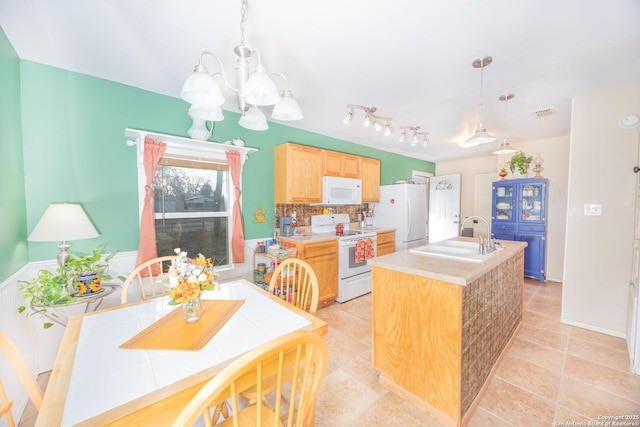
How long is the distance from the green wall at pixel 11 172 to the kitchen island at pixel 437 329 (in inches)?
95.0

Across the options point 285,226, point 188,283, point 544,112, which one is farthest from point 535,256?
point 188,283

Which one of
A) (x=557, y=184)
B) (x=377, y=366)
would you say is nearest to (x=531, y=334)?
(x=377, y=366)

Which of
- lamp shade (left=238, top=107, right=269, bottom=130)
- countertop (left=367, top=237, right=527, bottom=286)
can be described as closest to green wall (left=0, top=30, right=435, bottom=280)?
lamp shade (left=238, top=107, right=269, bottom=130)

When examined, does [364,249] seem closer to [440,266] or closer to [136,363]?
[440,266]

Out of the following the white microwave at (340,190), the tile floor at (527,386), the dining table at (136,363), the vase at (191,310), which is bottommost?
the tile floor at (527,386)

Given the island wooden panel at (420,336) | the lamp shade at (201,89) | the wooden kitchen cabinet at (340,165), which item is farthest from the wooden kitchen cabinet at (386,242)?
the lamp shade at (201,89)

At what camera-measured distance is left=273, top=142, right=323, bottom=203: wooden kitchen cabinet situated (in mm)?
3189

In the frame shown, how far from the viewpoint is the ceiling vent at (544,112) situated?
9.67ft

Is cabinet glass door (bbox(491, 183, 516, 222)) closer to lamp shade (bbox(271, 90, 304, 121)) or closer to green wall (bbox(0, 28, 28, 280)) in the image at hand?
lamp shade (bbox(271, 90, 304, 121))

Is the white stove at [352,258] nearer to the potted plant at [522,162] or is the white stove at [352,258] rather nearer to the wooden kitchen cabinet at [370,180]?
the wooden kitchen cabinet at [370,180]

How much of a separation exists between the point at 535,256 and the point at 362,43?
4.36 metres

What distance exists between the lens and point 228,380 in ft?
2.15

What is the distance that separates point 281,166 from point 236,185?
2.06ft

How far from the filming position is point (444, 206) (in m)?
5.62
